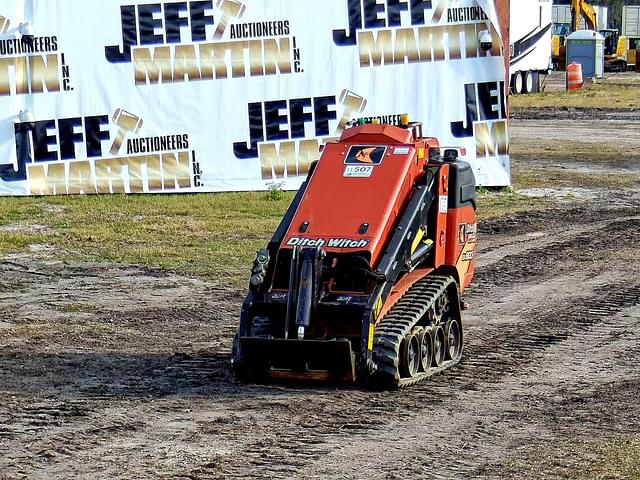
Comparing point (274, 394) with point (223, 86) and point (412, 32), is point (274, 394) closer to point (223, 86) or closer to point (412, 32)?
point (223, 86)

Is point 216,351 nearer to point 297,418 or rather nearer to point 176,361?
point 176,361

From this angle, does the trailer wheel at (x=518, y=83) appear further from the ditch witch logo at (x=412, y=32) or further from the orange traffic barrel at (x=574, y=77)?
the ditch witch logo at (x=412, y=32)

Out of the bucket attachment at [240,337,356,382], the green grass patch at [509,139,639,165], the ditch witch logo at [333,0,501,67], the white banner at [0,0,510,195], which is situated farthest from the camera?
the green grass patch at [509,139,639,165]

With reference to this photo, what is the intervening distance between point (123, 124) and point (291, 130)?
2.66 metres

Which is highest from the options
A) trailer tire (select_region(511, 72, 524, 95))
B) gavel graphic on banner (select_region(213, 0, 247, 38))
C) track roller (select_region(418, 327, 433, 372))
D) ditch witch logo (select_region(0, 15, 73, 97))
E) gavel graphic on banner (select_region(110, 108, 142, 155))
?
gavel graphic on banner (select_region(213, 0, 247, 38))

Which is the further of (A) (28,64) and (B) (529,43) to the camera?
(B) (529,43)

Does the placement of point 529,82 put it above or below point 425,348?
above

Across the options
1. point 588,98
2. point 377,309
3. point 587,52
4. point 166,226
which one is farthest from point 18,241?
point 587,52

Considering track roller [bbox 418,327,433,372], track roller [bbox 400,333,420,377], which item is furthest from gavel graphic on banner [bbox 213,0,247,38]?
track roller [bbox 400,333,420,377]

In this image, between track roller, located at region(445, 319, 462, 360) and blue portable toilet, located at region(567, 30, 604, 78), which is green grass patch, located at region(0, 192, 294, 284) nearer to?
track roller, located at region(445, 319, 462, 360)

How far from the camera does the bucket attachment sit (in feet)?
27.6

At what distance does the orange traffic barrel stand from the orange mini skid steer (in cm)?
3564

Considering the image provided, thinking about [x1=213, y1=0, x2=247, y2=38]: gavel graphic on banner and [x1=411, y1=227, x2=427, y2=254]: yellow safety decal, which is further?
[x1=213, y1=0, x2=247, y2=38]: gavel graphic on banner

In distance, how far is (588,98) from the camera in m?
39.9
